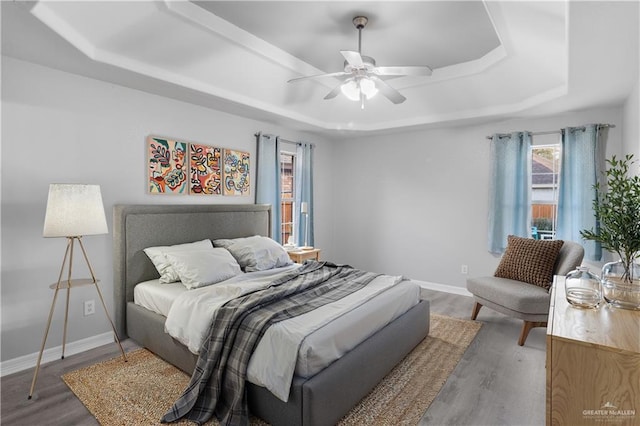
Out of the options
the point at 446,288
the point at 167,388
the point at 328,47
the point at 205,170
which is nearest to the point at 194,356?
the point at 167,388

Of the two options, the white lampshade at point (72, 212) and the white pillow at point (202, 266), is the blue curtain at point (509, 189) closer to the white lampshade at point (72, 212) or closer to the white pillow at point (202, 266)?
the white pillow at point (202, 266)

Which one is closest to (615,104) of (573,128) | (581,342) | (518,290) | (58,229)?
(573,128)

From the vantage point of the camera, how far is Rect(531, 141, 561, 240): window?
4.15 meters

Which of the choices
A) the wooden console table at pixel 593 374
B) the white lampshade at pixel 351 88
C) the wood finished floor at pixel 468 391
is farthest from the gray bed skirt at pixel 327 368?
the white lampshade at pixel 351 88

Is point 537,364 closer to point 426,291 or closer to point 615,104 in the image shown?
point 426,291

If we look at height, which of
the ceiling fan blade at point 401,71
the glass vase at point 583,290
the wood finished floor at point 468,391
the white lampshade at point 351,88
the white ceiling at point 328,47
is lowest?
the wood finished floor at point 468,391

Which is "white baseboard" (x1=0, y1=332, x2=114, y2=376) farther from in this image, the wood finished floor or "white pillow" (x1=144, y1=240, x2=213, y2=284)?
"white pillow" (x1=144, y1=240, x2=213, y2=284)

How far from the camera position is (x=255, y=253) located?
3.53 m

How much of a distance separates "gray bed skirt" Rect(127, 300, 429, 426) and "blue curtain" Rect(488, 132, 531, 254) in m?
1.97

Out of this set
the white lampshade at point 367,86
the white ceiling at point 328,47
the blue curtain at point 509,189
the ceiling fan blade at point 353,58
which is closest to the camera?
the white ceiling at point 328,47

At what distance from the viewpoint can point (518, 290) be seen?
10.5ft

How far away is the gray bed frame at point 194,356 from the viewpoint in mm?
1871

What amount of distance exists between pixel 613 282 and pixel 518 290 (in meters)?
1.63

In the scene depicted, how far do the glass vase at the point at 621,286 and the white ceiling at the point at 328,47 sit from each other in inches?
51.5
